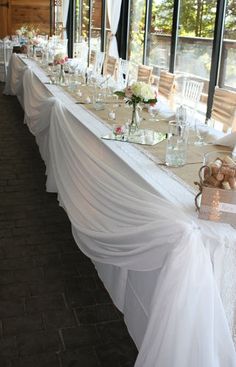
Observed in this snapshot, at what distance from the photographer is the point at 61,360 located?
6.82 ft

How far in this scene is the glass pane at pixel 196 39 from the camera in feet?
18.5

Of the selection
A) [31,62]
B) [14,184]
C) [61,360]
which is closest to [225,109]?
[14,184]

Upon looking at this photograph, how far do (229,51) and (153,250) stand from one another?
4183mm

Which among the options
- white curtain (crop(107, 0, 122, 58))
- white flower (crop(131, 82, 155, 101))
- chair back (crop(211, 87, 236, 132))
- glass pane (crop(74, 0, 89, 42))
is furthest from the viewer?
glass pane (crop(74, 0, 89, 42))

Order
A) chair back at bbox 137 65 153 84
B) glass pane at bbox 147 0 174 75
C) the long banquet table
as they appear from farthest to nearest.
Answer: glass pane at bbox 147 0 174 75 → chair back at bbox 137 65 153 84 → the long banquet table

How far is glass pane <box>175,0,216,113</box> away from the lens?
5633mm

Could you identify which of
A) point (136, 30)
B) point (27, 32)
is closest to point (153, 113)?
point (136, 30)

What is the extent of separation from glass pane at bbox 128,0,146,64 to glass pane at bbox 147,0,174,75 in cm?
36

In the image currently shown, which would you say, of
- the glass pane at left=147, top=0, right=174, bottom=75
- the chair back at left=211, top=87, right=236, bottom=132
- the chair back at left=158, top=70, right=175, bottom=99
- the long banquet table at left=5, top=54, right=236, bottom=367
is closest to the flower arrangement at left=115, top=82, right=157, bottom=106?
the long banquet table at left=5, top=54, right=236, bottom=367

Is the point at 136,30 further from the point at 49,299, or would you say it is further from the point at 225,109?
the point at 49,299

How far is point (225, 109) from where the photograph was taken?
3.84 meters

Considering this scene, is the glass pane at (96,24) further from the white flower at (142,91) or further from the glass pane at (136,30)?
the white flower at (142,91)

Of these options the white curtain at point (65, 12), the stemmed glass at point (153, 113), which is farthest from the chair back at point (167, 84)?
the white curtain at point (65, 12)

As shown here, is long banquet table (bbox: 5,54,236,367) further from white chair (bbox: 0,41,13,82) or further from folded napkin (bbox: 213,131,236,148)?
white chair (bbox: 0,41,13,82)
